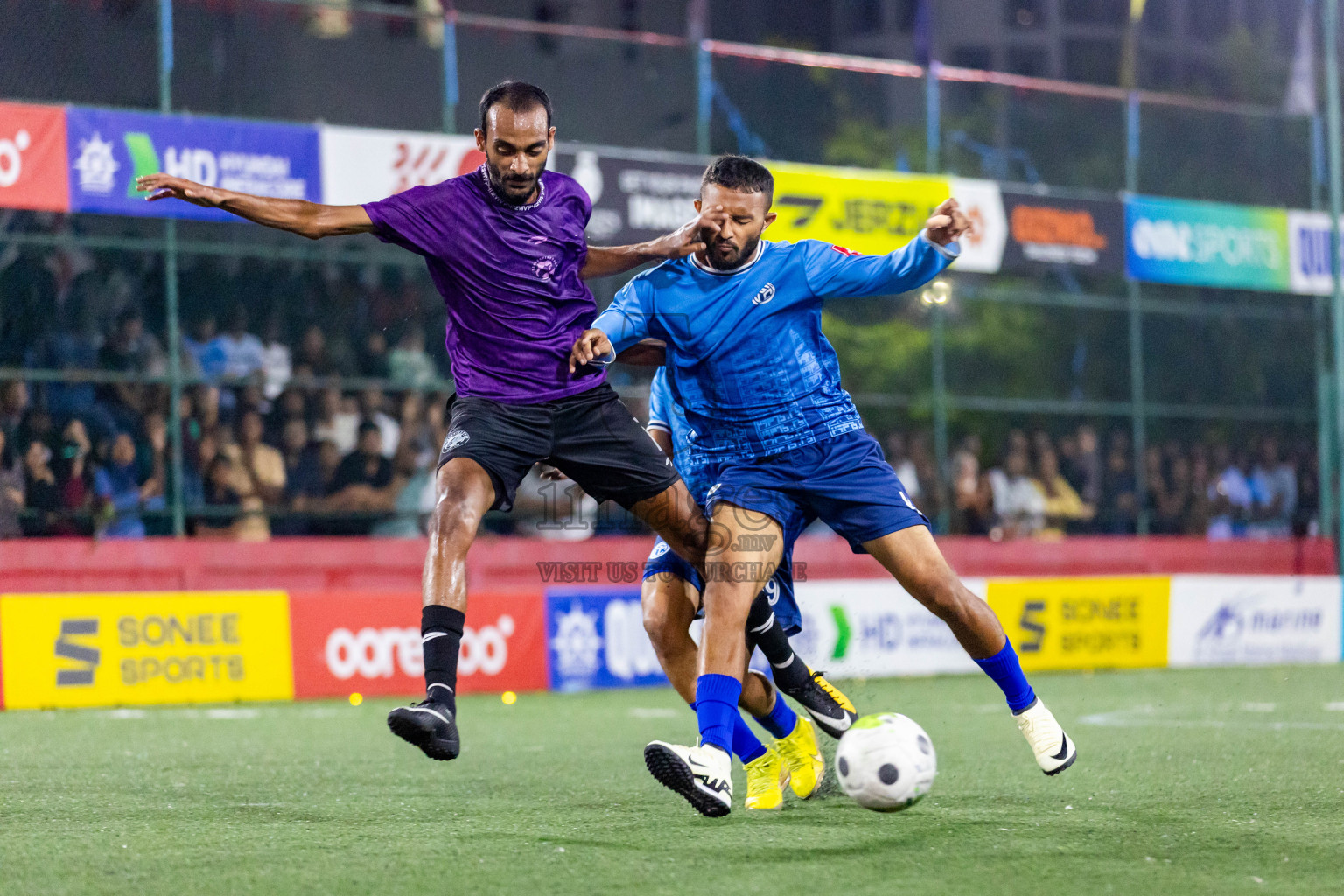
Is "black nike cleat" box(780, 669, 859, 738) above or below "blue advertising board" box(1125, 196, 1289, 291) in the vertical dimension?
below

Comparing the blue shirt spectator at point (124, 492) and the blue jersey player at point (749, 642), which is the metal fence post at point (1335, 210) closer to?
the blue shirt spectator at point (124, 492)

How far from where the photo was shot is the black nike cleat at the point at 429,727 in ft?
16.0

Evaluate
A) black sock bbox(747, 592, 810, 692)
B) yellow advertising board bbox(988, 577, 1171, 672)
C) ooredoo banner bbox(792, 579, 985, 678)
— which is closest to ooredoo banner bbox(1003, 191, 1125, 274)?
yellow advertising board bbox(988, 577, 1171, 672)

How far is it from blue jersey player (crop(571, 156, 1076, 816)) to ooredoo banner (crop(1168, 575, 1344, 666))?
9.72 m

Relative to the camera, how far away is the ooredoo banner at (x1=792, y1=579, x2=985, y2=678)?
44.2ft

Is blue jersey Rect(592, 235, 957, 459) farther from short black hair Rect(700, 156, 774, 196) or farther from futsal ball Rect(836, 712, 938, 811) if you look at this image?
futsal ball Rect(836, 712, 938, 811)

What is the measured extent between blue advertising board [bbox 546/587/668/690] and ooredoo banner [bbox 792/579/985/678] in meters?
1.29

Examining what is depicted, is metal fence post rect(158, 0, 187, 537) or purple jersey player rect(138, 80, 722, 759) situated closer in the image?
purple jersey player rect(138, 80, 722, 759)

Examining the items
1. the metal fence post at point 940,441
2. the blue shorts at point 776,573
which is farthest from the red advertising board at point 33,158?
the metal fence post at point 940,441

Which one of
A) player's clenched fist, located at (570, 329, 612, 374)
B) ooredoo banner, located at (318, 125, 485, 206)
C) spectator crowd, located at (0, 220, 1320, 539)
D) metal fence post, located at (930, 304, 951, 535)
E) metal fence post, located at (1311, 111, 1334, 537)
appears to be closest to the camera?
player's clenched fist, located at (570, 329, 612, 374)

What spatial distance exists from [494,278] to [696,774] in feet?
6.26

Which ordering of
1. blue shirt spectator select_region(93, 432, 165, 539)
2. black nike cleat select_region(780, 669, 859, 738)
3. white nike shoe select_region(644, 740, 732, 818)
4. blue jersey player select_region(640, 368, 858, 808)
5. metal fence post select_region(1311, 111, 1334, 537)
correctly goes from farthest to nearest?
1. metal fence post select_region(1311, 111, 1334, 537)
2. blue shirt spectator select_region(93, 432, 165, 539)
3. black nike cleat select_region(780, 669, 859, 738)
4. blue jersey player select_region(640, 368, 858, 808)
5. white nike shoe select_region(644, 740, 732, 818)

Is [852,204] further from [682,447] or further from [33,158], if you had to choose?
[682,447]

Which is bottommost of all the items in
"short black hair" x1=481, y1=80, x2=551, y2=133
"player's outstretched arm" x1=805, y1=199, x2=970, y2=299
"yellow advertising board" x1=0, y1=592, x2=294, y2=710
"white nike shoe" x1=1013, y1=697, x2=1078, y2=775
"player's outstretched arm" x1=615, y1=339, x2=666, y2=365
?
"yellow advertising board" x1=0, y1=592, x2=294, y2=710
